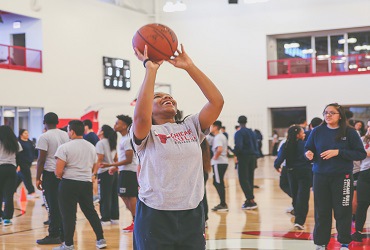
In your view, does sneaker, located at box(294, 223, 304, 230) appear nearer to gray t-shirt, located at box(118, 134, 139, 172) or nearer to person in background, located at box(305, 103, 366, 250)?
person in background, located at box(305, 103, 366, 250)

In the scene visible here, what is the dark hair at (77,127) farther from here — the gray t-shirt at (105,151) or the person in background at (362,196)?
the person in background at (362,196)

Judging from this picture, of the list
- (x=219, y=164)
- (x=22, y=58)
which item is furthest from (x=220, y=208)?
(x=22, y=58)

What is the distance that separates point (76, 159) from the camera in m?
6.93

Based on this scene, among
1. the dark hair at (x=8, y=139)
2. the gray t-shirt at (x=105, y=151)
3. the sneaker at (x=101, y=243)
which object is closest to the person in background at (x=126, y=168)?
the gray t-shirt at (x=105, y=151)

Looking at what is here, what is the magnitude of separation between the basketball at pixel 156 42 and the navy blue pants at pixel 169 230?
897 mm

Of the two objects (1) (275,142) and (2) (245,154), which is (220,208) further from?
(1) (275,142)

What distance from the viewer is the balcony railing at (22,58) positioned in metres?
19.0

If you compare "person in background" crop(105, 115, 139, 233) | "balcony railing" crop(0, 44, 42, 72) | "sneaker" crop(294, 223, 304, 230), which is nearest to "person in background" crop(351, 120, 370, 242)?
"sneaker" crop(294, 223, 304, 230)

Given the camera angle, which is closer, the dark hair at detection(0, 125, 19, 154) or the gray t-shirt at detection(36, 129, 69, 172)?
the gray t-shirt at detection(36, 129, 69, 172)

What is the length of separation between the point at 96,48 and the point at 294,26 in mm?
8062

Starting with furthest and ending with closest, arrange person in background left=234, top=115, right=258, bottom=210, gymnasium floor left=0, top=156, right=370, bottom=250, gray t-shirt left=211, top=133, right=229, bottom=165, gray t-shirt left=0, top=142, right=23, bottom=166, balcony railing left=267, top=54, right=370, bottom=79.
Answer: balcony railing left=267, top=54, right=370, bottom=79 → person in background left=234, top=115, right=258, bottom=210 → gray t-shirt left=211, top=133, right=229, bottom=165 → gray t-shirt left=0, top=142, right=23, bottom=166 → gymnasium floor left=0, top=156, right=370, bottom=250

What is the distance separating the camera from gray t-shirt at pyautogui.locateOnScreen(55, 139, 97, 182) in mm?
6879

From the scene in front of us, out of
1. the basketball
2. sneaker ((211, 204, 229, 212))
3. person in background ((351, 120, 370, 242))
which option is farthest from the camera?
sneaker ((211, 204, 229, 212))

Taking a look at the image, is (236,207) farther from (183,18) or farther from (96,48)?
(183,18)
